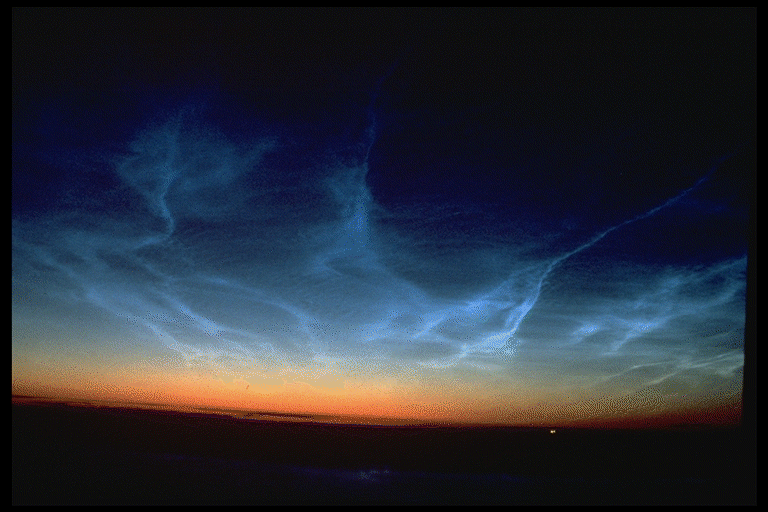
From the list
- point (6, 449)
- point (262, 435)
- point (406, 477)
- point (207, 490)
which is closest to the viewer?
point (6, 449)

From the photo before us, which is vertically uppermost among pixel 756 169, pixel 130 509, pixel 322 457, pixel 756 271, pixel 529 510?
pixel 756 169

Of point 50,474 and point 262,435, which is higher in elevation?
point 50,474

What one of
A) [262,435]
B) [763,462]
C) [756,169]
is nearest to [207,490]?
[262,435]

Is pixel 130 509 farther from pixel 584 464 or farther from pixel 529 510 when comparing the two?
pixel 584 464

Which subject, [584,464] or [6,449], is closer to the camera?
[6,449]

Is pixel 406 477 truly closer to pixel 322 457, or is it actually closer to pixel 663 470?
pixel 322 457

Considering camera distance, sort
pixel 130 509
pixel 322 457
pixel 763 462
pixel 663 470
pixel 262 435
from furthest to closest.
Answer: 1. pixel 262 435
2. pixel 322 457
3. pixel 663 470
4. pixel 130 509
5. pixel 763 462
